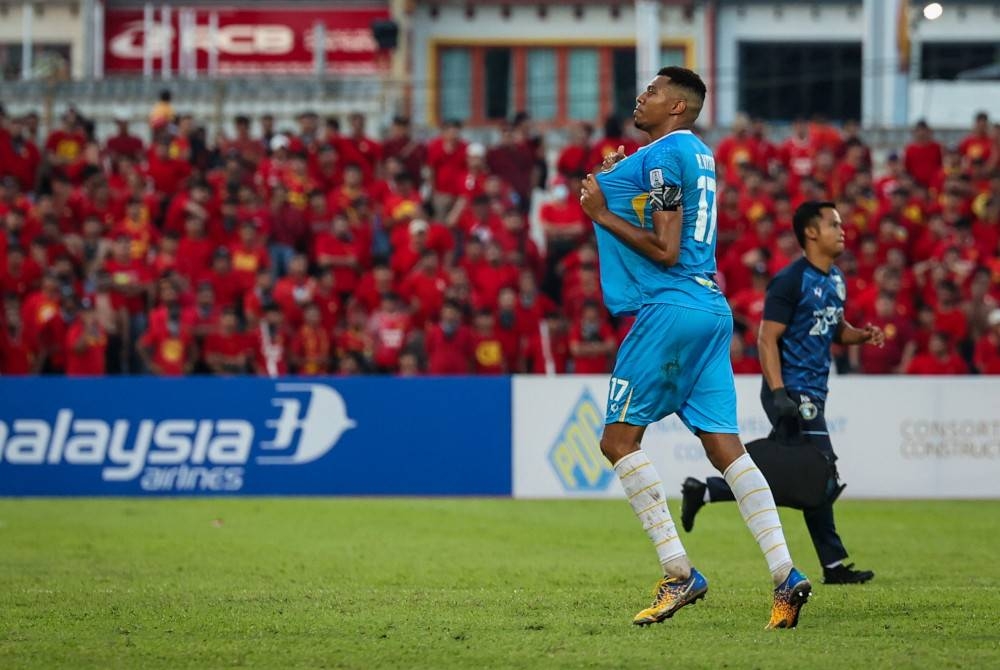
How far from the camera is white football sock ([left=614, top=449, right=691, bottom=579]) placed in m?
8.05

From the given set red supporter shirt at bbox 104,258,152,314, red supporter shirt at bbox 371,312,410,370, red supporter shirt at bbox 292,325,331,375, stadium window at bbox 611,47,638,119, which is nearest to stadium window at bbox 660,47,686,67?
stadium window at bbox 611,47,638,119

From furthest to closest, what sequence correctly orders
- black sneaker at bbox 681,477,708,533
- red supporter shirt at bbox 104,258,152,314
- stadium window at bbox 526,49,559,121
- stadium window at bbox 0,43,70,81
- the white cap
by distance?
stadium window at bbox 526,49,559,121
stadium window at bbox 0,43,70,81
the white cap
red supporter shirt at bbox 104,258,152,314
black sneaker at bbox 681,477,708,533

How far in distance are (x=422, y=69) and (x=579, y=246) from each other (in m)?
17.2

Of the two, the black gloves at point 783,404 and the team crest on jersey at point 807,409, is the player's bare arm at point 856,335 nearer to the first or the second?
the team crest on jersey at point 807,409

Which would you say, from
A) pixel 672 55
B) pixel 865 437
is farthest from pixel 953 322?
pixel 672 55

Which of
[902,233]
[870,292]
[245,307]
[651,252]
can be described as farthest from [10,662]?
[902,233]

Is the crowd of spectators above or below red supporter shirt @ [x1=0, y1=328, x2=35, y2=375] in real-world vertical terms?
above

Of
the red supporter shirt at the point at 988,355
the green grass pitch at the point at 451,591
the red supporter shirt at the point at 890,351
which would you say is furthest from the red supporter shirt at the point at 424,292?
the red supporter shirt at the point at 988,355

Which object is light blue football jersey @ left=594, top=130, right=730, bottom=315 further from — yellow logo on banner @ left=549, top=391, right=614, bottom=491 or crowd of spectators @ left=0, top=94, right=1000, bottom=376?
crowd of spectators @ left=0, top=94, right=1000, bottom=376

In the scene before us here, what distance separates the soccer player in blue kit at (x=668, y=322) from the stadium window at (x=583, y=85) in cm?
2888

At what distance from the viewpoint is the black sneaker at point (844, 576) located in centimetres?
1030

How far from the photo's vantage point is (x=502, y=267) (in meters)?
20.5

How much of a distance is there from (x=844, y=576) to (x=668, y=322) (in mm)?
3098

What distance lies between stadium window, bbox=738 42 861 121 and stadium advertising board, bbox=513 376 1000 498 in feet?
67.4
